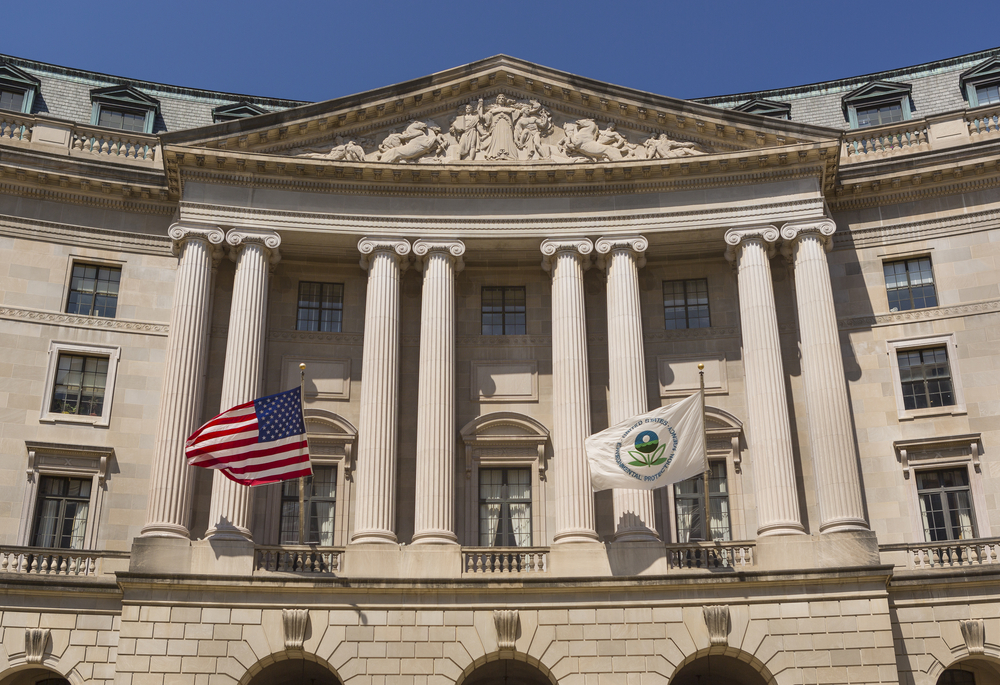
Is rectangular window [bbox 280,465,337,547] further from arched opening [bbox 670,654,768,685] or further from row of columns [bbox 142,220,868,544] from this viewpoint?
arched opening [bbox 670,654,768,685]

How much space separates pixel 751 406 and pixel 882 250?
319 inches

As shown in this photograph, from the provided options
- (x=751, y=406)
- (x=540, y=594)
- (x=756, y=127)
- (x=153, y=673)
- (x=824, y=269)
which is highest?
Result: (x=756, y=127)

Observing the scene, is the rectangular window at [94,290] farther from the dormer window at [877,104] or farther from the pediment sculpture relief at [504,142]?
the dormer window at [877,104]

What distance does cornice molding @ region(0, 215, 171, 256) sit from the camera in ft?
119

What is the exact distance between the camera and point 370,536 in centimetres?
3175

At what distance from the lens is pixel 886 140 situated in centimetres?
3812

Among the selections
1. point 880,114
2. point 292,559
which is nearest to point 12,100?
point 292,559

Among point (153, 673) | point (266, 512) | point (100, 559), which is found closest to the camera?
point (153, 673)

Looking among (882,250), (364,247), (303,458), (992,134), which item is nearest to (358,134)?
(364,247)

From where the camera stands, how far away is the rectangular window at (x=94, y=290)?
3609 centimetres

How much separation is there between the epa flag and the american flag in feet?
27.7

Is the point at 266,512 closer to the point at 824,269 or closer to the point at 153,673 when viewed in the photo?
the point at 153,673

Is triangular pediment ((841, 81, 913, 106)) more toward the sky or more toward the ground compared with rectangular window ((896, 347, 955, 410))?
more toward the sky

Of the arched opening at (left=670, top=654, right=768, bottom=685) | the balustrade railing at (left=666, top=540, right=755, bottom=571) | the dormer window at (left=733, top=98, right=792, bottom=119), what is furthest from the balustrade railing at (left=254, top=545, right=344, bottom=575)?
the dormer window at (left=733, top=98, right=792, bottom=119)
